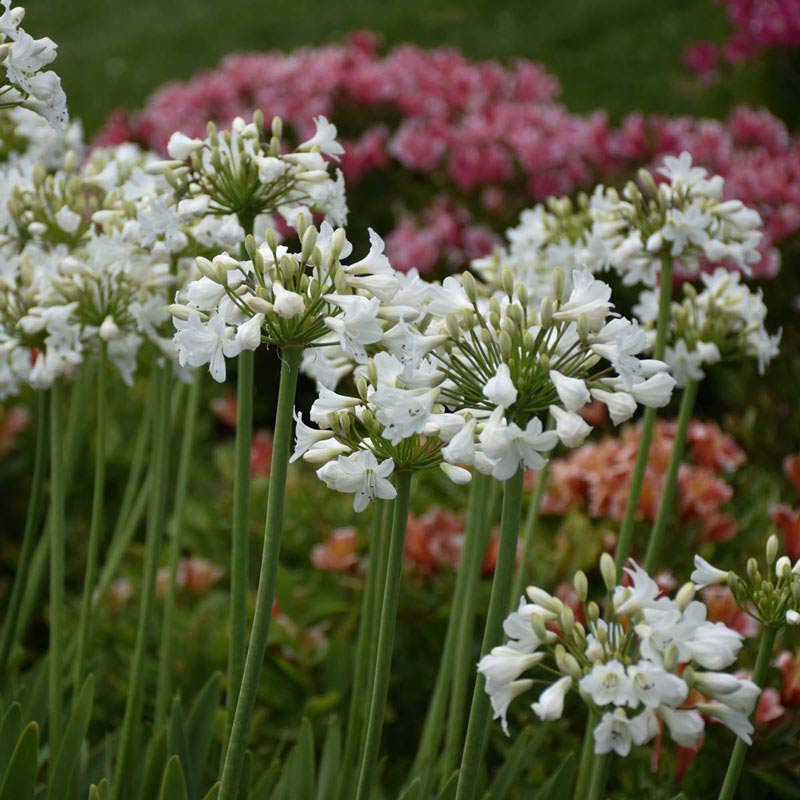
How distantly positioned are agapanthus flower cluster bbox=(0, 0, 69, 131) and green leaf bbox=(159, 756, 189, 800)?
118 centimetres

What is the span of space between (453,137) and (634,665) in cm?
546

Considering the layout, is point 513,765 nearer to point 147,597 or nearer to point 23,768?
point 147,597

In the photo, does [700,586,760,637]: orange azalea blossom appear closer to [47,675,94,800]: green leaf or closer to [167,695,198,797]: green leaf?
[167,695,198,797]: green leaf

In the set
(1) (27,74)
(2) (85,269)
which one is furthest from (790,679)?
(1) (27,74)

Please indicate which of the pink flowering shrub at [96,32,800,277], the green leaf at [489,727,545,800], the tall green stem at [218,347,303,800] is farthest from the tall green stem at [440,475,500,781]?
the pink flowering shrub at [96,32,800,277]

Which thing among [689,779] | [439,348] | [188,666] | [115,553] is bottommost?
[188,666]

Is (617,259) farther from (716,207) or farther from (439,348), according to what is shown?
(439,348)

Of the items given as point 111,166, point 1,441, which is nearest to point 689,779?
point 111,166

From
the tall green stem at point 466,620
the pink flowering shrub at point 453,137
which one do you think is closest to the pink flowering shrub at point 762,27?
the pink flowering shrub at point 453,137

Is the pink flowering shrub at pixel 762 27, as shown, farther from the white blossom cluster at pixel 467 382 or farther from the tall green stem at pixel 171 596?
the white blossom cluster at pixel 467 382

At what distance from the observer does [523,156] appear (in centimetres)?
620

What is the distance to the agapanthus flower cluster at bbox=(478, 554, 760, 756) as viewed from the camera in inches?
55.7

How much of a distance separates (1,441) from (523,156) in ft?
10.8

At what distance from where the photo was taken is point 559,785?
2.24 meters
